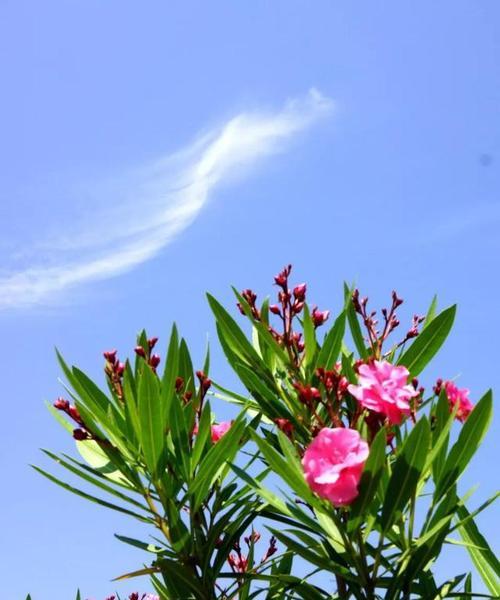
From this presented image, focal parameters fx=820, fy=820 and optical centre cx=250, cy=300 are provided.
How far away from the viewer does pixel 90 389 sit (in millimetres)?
2414

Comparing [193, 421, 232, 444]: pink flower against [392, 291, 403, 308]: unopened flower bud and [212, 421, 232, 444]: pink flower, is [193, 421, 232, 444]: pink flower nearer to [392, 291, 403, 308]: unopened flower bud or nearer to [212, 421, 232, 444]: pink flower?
[212, 421, 232, 444]: pink flower

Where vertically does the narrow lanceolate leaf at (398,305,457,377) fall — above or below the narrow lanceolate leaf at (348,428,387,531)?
above

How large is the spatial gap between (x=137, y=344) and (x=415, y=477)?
3.27 ft

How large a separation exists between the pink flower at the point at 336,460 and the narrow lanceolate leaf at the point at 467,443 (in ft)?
1.01

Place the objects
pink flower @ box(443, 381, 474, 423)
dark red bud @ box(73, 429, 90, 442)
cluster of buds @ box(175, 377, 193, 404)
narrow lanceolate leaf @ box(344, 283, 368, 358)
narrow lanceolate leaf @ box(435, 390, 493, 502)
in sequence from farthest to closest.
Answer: narrow lanceolate leaf @ box(344, 283, 368, 358) → cluster of buds @ box(175, 377, 193, 404) → dark red bud @ box(73, 429, 90, 442) → pink flower @ box(443, 381, 474, 423) → narrow lanceolate leaf @ box(435, 390, 493, 502)

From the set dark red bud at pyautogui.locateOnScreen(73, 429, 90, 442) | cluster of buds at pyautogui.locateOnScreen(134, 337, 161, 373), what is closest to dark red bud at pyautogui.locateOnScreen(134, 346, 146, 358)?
cluster of buds at pyautogui.locateOnScreen(134, 337, 161, 373)

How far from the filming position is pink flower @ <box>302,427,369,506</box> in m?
1.87

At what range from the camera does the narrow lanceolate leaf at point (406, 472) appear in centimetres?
192

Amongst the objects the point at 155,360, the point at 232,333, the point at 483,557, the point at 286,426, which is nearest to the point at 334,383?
the point at 286,426

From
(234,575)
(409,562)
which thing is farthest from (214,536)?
(409,562)

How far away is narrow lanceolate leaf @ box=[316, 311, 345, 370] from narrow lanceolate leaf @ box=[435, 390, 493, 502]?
0.52 m

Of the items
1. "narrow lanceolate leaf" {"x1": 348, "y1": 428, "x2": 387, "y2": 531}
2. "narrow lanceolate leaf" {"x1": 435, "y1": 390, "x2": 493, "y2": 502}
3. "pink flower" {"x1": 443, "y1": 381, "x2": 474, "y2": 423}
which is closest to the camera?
"narrow lanceolate leaf" {"x1": 348, "y1": 428, "x2": 387, "y2": 531}

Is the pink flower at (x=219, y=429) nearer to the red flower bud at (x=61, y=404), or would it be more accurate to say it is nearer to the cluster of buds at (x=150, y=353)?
the cluster of buds at (x=150, y=353)

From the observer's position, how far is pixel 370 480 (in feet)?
6.22
